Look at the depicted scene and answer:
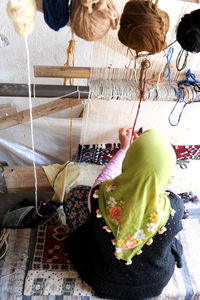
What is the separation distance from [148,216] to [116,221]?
141 millimetres

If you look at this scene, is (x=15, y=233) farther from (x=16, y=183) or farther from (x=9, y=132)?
(x=9, y=132)

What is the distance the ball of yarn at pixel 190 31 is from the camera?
3.18 ft

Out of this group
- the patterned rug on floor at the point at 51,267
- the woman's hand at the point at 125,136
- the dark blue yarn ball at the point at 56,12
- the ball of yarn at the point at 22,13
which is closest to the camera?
the ball of yarn at the point at 22,13

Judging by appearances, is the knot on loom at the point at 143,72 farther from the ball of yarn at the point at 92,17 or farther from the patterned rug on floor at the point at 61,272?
the patterned rug on floor at the point at 61,272

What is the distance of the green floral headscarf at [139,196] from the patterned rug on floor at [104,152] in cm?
56

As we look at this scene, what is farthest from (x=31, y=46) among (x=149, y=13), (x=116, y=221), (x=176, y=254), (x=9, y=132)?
(x=176, y=254)

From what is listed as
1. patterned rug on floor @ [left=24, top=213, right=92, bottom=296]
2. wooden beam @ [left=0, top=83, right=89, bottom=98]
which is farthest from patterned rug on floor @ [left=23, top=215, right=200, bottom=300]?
wooden beam @ [left=0, top=83, right=89, bottom=98]

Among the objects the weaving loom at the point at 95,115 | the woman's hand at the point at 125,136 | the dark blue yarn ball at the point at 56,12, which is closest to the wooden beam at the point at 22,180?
the weaving loom at the point at 95,115

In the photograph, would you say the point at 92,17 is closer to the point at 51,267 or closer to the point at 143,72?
the point at 143,72

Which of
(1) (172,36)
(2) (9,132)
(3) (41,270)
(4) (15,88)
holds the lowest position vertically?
(3) (41,270)

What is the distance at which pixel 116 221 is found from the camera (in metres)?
1.22

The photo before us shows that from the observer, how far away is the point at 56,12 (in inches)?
35.9

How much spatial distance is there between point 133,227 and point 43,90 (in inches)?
25.8

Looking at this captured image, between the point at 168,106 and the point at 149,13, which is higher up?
the point at 149,13
